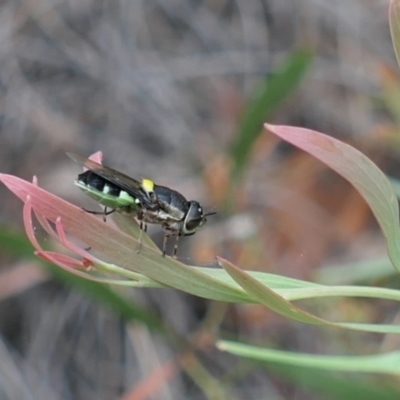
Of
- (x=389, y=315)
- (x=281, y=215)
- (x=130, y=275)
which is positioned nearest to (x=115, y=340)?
(x=281, y=215)

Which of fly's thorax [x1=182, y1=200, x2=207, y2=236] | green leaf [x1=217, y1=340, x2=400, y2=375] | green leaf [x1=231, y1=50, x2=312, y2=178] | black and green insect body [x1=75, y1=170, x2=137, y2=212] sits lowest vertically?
green leaf [x1=217, y1=340, x2=400, y2=375]

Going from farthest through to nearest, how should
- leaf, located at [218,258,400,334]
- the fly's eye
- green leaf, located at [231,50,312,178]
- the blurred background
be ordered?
the blurred background → green leaf, located at [231,50,312,178] → the fly's eye → leaf, located at [218,258,400,334]

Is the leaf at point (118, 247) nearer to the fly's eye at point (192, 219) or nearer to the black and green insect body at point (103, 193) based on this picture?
the black and green insect body at point (103, 193)

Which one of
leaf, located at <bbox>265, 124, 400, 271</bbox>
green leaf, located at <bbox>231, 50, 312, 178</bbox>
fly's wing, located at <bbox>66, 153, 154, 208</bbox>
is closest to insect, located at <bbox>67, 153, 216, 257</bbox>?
fly's wing, located at <bbox>66, 153, 154, 208</bbox>

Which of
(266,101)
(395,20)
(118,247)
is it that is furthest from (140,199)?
(266,101)

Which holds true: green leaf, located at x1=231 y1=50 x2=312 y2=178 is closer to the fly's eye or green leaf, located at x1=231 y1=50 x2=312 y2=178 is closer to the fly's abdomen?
the fly's eye

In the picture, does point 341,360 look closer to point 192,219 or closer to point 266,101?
point 192,219
